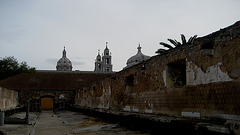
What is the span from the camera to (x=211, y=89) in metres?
6.11

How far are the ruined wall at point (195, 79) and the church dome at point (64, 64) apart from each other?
276ft

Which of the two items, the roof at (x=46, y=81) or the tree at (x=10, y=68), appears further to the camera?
the tree at (x=10, y=68)

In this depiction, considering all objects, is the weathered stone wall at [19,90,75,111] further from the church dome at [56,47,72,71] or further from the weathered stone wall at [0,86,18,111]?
the church dome at [56,47,72,71]

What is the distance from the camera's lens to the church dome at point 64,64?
9294 cm

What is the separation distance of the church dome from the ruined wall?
84.1 meters

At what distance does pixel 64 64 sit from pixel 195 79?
88806 millimetres

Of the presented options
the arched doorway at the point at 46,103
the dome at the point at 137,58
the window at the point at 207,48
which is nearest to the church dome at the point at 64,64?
the arched doorway at the point at 46,103

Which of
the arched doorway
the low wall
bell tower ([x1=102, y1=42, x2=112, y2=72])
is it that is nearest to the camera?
the low wall

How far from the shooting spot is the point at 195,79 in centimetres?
682

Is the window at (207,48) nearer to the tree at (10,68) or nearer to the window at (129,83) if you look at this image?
the window at (129,83)

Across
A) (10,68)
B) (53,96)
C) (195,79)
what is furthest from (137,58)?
(195,79)

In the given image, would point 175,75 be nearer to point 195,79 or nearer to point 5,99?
point 195,79

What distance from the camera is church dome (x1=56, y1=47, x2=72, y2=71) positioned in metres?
92.9

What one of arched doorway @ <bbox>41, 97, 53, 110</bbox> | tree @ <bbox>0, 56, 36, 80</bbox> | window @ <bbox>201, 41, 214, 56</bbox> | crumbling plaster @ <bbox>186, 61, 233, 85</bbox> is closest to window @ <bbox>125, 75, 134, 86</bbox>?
crumbling plaster @ <bbox>186, 61, 233, 85</bbox>
